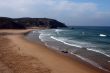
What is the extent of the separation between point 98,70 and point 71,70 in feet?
6.21

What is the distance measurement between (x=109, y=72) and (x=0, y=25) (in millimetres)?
86144

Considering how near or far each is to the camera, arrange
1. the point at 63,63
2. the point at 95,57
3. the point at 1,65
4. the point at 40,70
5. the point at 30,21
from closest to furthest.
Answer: the point at 40,70, the point at 1,65, the point at 63,63, the point at 95,57, the point at 30,21

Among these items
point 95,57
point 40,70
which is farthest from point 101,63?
point 40,70

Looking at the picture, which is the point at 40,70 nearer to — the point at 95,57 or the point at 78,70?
the point at 78,70

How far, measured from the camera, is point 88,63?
19016 mm

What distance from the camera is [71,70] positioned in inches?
631

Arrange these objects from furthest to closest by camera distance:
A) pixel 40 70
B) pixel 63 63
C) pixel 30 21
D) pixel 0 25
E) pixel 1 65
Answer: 1. pixel 30 21
2. pixel 0 25
3. pixel 63 63
4. pixel 1 65
5. pixel 40 70

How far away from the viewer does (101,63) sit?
19047 millimetres

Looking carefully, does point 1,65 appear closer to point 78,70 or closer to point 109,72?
point 78,70

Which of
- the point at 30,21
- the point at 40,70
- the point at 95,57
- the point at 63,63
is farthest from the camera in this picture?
the point at 30,21

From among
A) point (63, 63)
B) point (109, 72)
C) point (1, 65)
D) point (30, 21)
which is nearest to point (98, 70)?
point (109, 72)

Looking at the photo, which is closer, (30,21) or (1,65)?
(1,65)

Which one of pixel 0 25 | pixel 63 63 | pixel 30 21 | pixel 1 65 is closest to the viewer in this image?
pixel 1 65

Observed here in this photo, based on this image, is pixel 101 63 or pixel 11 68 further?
pixel 101 63
